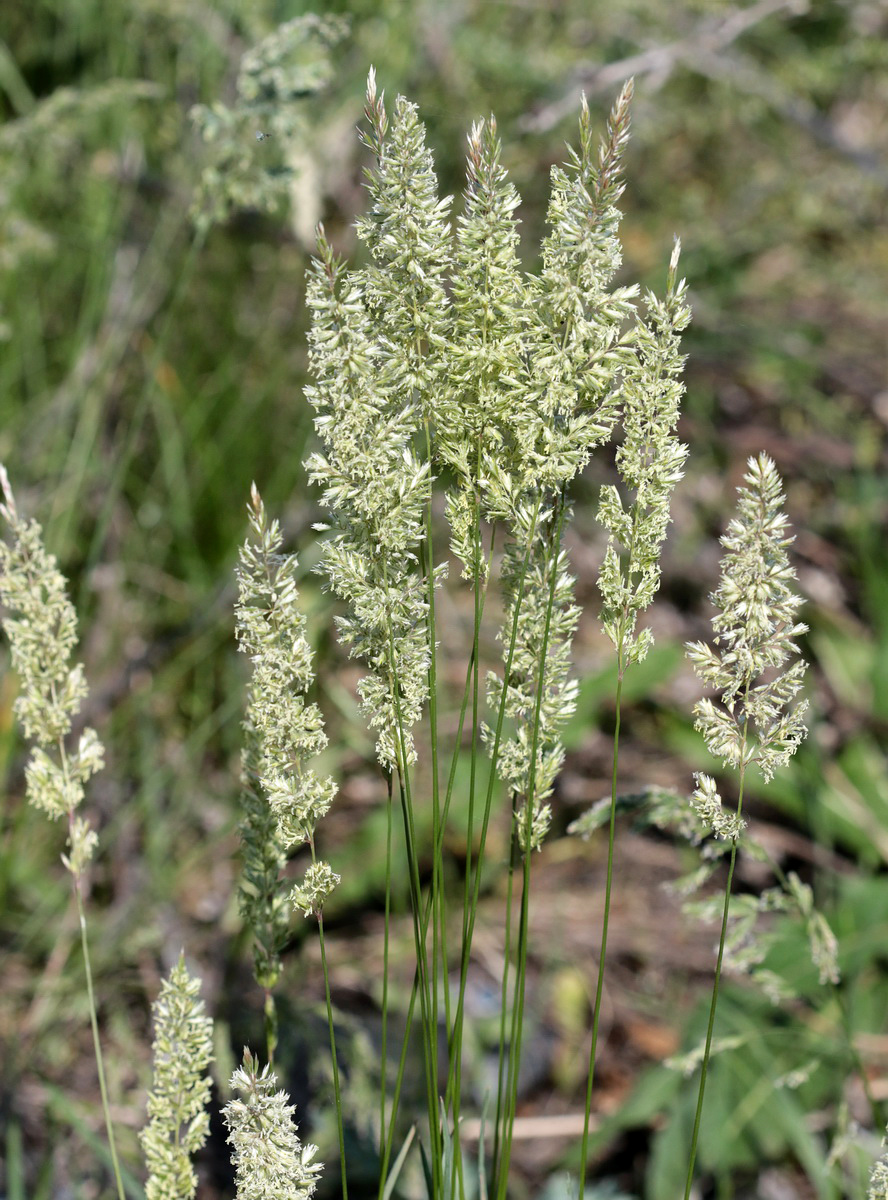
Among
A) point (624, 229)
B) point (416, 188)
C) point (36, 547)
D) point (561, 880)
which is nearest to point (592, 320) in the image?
point (416, 188)

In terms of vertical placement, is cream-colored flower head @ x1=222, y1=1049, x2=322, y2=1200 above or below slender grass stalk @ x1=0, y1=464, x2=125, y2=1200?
below

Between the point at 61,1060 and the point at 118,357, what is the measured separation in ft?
4.91

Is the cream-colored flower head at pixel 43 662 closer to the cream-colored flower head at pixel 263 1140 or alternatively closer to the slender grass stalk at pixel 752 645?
the cream-colored flower head at pixel 263 1140

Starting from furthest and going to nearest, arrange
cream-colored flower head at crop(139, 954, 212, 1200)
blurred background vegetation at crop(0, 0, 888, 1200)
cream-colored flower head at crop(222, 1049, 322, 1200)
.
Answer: blurred background vegetation at crop(0, 0, 888, 1200)
cream-colored flower head at crop(139, 954, 212, 1200)
cream-colored flower head at crop(222, 1049, 322, 1200)

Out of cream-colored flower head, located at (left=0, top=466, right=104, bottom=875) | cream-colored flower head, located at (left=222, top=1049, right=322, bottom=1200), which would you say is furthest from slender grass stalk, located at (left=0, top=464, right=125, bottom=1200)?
cream-colored flower head, located at (left=222, top=1049, right=322, bottom=1200)

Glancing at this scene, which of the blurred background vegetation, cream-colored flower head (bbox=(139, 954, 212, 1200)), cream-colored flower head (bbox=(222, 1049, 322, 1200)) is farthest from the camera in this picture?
the blurred background vegetation

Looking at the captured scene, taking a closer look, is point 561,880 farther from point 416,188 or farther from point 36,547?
point 416,188

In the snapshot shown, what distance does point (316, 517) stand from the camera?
8.89ft

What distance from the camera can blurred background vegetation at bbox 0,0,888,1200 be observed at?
202 centimetres

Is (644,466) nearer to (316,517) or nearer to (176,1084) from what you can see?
(176,1084)

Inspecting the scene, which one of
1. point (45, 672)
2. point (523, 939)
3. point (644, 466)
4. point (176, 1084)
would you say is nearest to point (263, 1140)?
point (176, 1084)

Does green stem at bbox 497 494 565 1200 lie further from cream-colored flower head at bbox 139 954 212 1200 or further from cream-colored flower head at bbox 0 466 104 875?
cream-colored flower head at bbox 0 466 104 875

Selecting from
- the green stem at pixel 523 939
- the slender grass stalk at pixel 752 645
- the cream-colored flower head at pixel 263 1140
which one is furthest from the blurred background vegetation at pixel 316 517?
the cream-colored flower head at pixel 263 1140

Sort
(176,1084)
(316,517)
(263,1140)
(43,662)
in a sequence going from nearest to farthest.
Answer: (263,1140) → (176,1084) → (43,662) → (316,517)
